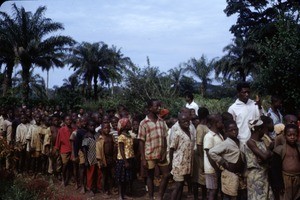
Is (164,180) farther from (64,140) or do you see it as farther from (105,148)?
(64,140)

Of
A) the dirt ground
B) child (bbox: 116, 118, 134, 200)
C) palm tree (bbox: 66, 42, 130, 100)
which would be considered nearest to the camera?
child (bbox: 116, 118, 134, 200)

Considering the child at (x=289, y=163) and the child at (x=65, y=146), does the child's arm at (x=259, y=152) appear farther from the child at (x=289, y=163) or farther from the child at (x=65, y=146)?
the child at (x=65, y=146)

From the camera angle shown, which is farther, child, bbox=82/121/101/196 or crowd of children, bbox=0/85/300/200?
child, bbox=82/121/101/196

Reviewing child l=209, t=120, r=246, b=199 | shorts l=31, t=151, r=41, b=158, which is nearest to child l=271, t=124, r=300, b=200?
child l=209, t=120, r=246, b=199

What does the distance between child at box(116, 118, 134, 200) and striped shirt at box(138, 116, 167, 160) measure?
2.81ft

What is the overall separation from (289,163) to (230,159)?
28.0 inches

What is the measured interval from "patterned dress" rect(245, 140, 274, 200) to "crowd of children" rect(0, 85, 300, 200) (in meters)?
0.01

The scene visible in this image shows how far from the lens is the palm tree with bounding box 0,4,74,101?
78.4ft

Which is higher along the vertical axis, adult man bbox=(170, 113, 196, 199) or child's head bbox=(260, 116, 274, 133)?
child's head bbox=(260, 116, 274, 133)

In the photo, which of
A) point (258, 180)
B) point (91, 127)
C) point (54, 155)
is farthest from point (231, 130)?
point (54, 155)

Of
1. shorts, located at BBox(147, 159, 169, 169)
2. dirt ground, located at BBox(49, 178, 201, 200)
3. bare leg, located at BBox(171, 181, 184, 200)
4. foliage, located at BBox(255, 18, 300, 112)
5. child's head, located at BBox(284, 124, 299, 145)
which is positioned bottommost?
dirt ground, located at BBox(49, 178, 201, 200)

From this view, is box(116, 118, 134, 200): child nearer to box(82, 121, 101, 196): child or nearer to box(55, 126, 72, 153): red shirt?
box(82, 121, 101, 196): child

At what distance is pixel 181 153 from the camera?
6.28m

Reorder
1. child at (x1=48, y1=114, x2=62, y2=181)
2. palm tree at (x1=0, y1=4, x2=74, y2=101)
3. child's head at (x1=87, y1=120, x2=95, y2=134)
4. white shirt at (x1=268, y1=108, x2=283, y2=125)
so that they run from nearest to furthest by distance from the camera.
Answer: white shirt at (x1=268, y1=108, x2=283, y2=125) → child's head at (x1=87, y1=120, x2=95, y2=134) → child at (x1=48, y1=114, x2=62, y2=181) → palm tree at (x1=0, y1=4, x2=74, y2=101)
